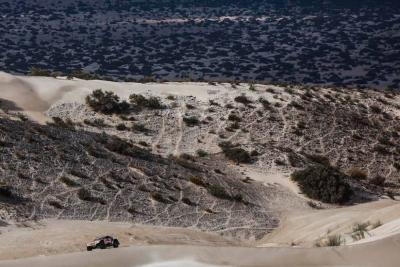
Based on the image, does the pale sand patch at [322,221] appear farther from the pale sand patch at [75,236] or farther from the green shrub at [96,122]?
the green shrub at [96,122]

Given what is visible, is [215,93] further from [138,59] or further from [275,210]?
[138,59]

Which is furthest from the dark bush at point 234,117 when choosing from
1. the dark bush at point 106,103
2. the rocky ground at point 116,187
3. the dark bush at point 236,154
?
the rocky ground at point 116,187

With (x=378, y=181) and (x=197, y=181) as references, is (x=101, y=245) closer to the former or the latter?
(x=197, y=181)

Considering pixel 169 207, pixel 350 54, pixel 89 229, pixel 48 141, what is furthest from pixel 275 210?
pixel 350 54

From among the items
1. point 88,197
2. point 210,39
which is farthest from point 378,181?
point 210,39

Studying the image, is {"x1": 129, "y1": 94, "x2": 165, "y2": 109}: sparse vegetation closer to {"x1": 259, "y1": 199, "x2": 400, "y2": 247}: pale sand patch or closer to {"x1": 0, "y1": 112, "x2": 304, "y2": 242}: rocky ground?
{"x1": 0, "y1": 112, "x2": 304, "y2": 242}: rocky ground
